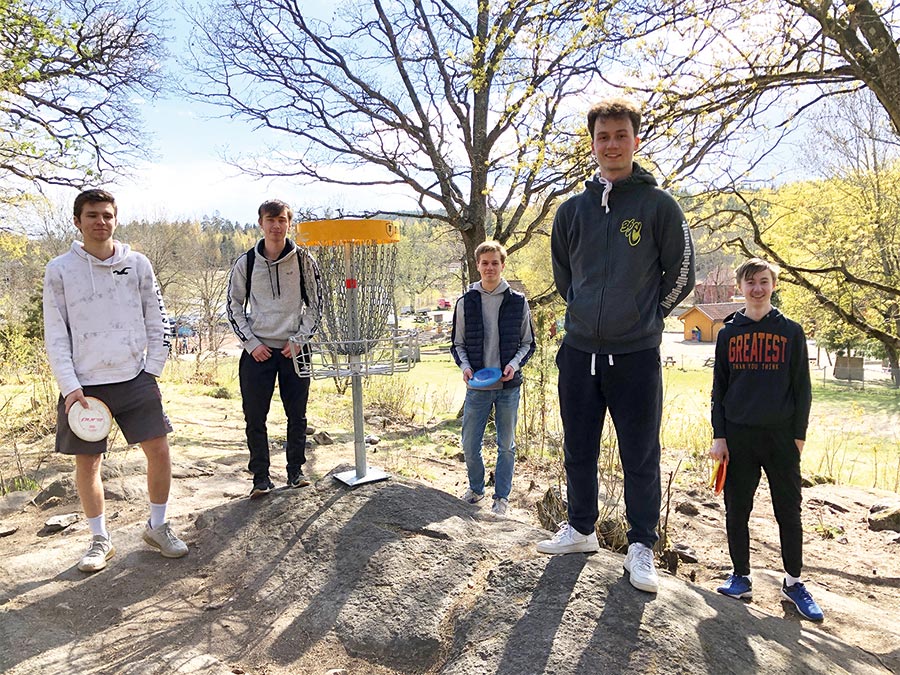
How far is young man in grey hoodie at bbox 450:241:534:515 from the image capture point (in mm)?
4180

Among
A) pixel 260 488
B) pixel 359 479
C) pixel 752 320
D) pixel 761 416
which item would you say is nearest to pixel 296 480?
pixel 260 488

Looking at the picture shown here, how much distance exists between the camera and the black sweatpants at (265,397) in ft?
12.2

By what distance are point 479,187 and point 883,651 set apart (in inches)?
305

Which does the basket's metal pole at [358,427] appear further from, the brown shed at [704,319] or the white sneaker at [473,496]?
the brown shed at [704,319]

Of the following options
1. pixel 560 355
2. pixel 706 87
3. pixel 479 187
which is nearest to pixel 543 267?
pixel 479 187

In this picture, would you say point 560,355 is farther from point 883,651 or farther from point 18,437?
point 18,437

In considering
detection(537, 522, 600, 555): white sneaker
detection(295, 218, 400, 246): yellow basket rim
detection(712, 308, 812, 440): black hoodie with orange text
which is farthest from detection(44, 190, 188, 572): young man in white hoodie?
detection(712, 308, 812, 440): black hoodie with orange text

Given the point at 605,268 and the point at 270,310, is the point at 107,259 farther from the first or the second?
the point at 605,268

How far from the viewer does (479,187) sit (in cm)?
923

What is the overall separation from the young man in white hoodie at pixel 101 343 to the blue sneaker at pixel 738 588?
9.81 ft

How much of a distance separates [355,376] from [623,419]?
169 cm

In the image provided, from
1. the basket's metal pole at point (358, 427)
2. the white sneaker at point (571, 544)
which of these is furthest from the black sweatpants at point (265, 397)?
the white sneaker at point (571, 544)

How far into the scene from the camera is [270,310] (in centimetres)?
369

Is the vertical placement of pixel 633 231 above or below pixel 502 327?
above
